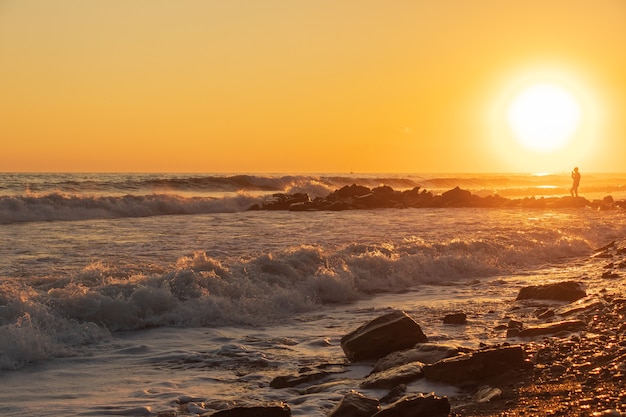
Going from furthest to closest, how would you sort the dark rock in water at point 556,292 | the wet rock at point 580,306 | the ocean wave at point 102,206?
the ocean wave at point 102,206 < the dark rock in water at point 556,292 < the wet rock at point 580,306

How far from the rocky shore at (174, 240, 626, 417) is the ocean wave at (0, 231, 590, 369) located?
3.12 metres

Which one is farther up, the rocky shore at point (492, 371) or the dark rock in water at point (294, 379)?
the rocky shore at point (492, 371)

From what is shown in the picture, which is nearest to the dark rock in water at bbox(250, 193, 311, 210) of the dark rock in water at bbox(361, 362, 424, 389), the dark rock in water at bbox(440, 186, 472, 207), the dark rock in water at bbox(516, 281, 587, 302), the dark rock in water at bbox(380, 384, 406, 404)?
the dark rock in water at bbox(440, 186, 472, 207)

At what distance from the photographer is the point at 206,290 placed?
37.0 ft

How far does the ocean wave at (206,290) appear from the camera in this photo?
354 inches

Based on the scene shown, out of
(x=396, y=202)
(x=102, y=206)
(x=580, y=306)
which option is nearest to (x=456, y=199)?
(x=396, y=202)

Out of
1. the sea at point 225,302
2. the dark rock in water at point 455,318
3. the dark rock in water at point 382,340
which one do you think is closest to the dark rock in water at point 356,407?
the sea at point 225,302

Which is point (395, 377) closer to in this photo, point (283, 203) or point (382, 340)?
point (382, 340)

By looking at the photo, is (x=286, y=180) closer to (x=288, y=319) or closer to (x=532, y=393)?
(x=288, y=319)

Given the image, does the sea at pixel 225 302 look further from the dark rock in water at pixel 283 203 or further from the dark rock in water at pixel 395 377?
the dark rock in water at pixel 283 203

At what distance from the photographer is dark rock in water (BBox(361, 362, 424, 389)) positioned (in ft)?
21.4

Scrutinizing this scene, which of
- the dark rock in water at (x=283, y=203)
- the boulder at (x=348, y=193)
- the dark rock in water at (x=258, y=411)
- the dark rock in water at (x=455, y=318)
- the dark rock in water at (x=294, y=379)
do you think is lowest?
the dark rock in water at (x=294, y=379)

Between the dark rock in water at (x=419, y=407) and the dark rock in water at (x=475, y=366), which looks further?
the dark rock in water at (x=475, y=366)

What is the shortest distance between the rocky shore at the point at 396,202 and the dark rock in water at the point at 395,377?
29929 millimetres
